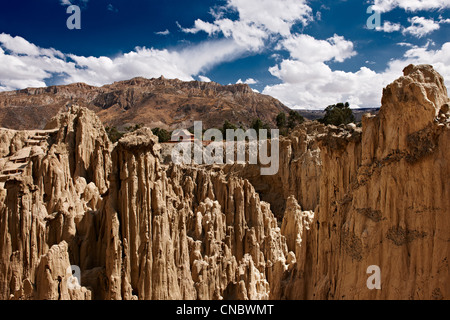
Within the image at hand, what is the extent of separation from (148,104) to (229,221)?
11986 centimetres

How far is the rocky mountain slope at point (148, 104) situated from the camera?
11169cm

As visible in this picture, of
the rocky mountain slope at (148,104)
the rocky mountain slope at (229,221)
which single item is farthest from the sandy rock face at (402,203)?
the rocky mountain slope at (148,104)

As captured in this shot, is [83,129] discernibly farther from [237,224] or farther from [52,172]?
[237,224]

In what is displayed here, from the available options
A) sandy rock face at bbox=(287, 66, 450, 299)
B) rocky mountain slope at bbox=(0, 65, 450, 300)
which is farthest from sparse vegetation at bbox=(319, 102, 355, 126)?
sandy rock face at bbox=(287, 66, 450, 299)

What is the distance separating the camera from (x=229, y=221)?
26.3m

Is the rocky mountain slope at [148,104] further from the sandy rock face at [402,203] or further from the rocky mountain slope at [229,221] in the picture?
the sandy rock face at [402,203]

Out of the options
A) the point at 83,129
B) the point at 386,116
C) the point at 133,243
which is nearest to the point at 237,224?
the point at 133,243

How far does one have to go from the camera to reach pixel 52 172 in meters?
21.4

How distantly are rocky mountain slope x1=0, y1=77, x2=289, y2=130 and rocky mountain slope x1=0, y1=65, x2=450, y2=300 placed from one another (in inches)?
3173

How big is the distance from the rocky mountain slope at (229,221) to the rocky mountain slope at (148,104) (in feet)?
264

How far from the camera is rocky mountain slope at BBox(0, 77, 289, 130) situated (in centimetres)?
11169

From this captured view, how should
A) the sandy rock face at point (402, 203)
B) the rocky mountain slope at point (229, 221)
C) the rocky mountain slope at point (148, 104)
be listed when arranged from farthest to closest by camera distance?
the rocky mountain slope at point (148, 104) < the rocky mountain slope at point (229, 221) < the sandy rock face at point (402, 203)

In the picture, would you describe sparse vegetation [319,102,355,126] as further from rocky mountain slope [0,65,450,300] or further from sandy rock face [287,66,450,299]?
sandy rock face [287,66,450,299]

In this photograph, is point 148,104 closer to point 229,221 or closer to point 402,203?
point 229,221
